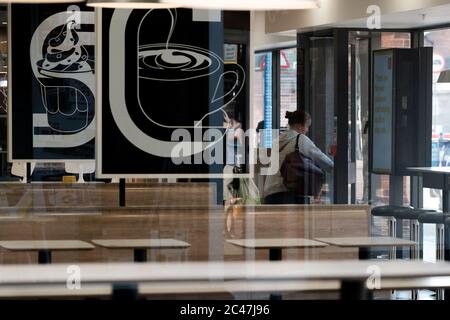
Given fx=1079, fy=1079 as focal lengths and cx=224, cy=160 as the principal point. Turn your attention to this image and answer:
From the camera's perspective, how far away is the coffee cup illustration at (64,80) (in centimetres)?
405

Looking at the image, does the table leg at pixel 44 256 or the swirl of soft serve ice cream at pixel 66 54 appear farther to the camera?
the swirl of soft serve ice cream at pixel 66 54

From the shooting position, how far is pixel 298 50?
4.00 m

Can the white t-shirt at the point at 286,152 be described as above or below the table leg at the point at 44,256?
above

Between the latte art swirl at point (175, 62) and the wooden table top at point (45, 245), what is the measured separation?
25.6 inches

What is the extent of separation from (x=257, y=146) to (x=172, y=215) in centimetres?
42

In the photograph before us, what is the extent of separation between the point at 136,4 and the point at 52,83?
47cm

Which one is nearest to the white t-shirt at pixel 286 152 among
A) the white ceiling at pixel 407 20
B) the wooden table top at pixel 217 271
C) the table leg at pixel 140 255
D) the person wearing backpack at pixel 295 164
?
the person wearing backpack at pixel 295 164

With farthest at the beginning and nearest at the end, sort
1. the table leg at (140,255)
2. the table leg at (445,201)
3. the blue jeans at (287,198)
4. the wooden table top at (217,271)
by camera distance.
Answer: the table leg at (445,201) < the blue jeans at (287,198) < the table leg at (140,255) < the wooden table top at (217,271)

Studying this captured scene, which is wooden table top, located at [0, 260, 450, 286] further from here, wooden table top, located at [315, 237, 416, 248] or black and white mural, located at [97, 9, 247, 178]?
black and white mural, located at [97, 9, 247, 178]

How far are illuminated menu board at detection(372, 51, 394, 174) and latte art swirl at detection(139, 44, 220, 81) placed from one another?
28.8 inches

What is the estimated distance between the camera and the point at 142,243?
396 cm

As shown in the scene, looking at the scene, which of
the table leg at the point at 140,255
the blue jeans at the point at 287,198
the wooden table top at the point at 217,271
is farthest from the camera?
the blue jeans at the point at 287,198

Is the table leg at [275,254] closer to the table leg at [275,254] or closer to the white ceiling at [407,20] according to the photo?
the table leg at [275,254]
